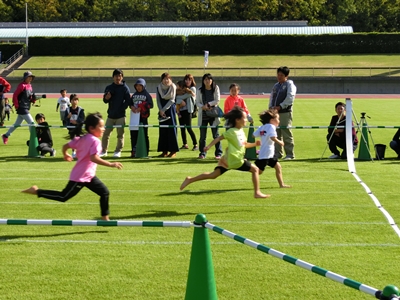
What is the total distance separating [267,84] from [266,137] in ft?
163

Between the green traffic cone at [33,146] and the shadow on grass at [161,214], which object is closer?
the shadow on grass at [161,214]

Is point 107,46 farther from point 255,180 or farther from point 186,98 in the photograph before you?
point 255,180

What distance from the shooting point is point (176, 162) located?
17047 millimetres

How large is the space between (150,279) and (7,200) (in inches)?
207

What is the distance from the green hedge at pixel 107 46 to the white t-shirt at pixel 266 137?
221 feet

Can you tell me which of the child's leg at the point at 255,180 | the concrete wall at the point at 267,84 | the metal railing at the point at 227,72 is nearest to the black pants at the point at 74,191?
the child's leg at the point at 255,180

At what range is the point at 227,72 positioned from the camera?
212 ft

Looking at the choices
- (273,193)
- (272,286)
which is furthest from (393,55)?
(272,286)

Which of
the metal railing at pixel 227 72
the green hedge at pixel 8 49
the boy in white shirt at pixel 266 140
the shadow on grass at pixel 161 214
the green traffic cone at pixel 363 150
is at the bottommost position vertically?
the shadow on grass at pixel 161 214

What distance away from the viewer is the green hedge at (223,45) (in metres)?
77.4

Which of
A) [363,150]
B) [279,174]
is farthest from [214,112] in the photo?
[279,174]

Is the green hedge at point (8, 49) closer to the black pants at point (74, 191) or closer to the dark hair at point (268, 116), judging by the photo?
the dark hair at point (268, 116)

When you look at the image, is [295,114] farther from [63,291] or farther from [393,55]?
[393,55]

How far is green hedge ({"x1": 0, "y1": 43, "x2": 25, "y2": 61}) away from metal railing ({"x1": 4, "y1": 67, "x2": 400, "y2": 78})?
13920 mm
